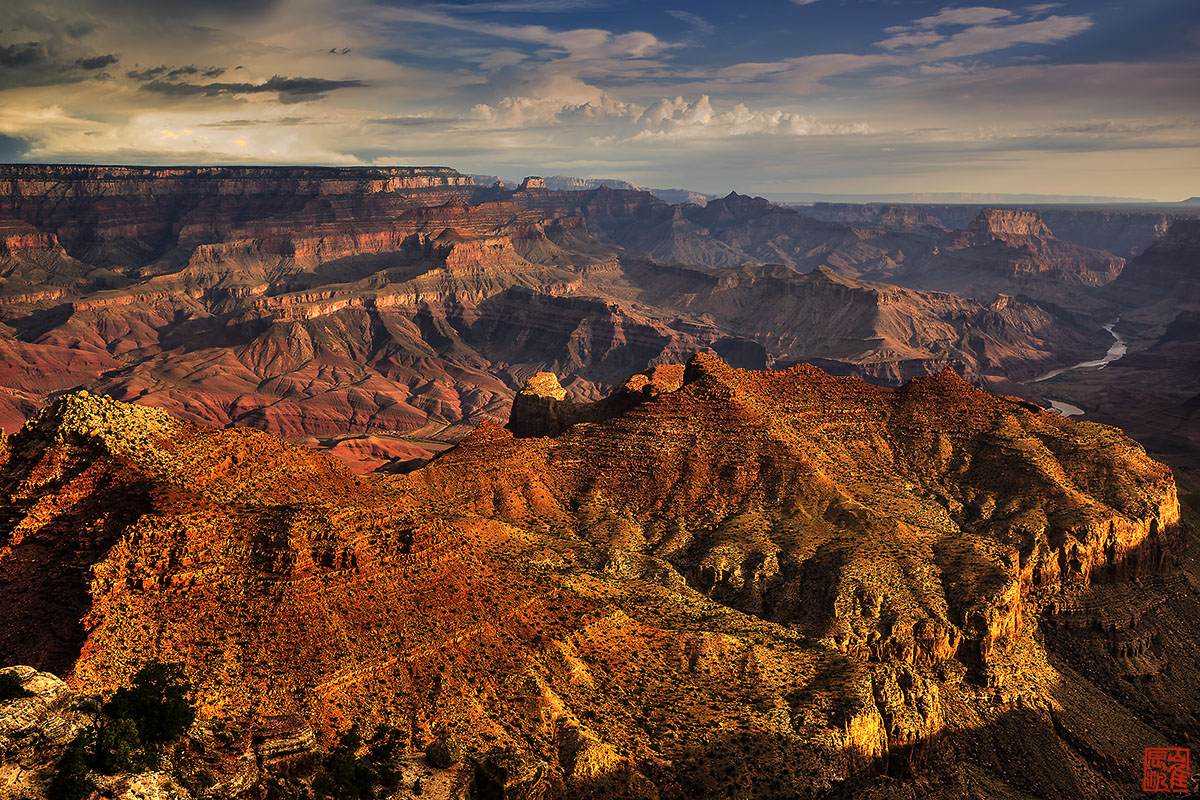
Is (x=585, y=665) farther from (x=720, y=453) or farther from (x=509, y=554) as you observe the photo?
(x=720, y=453)

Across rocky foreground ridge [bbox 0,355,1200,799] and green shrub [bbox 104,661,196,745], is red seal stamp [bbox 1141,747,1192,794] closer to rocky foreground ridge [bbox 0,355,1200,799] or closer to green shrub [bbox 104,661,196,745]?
rocky foreground ridge [bbox 0,355,1200,799]

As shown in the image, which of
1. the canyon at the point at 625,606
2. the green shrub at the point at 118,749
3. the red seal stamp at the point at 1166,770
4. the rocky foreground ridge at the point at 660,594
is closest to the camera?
the green shrub at the point at 118,749

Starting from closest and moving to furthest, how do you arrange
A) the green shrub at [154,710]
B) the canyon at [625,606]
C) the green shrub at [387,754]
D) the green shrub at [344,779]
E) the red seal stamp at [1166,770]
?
the green shrub at [154,710]
the green shrub at [344,779]
the green shrub at [387,754]
the canyon at [625,606]
the red seal stamp at [1166,770]

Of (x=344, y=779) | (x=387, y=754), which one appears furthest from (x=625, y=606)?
(x=344, y=779)

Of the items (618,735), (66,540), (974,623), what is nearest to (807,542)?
(974,623)

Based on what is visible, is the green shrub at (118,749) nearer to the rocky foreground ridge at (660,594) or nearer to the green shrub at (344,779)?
the rocky foreground ridge at (660,594)

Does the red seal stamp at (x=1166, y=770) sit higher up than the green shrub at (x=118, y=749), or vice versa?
the green shrub at (x=118, y=749)

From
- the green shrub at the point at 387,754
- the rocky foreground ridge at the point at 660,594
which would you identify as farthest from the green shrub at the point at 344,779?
the rocky foreground ridge at the point at 660,594

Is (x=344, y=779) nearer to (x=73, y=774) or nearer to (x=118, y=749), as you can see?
(x=118, y=749)
